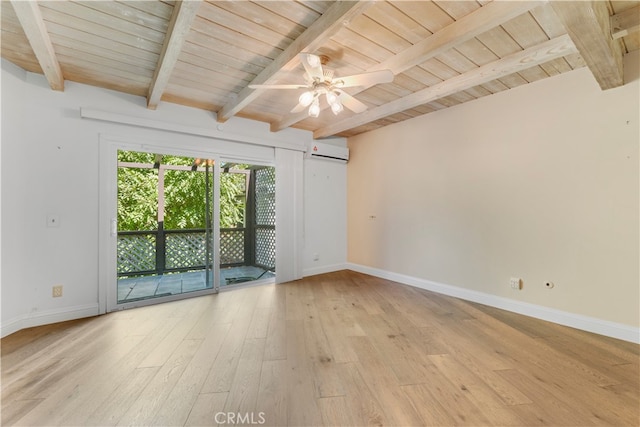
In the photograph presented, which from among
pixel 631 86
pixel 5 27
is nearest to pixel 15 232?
pixel 5 27

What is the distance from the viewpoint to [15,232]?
248 centimetres

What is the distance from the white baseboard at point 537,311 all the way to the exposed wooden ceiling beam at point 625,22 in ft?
7.70

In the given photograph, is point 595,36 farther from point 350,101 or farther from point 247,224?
point 247,224

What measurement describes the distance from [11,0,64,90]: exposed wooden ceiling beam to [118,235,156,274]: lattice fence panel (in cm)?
193

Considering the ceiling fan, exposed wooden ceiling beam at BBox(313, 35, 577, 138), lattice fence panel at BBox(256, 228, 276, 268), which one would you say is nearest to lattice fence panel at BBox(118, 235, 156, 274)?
lattice fence panel at BBox(256, 228, 276, 268)

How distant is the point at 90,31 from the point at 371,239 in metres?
4.13

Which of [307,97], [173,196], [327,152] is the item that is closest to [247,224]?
[173,196]

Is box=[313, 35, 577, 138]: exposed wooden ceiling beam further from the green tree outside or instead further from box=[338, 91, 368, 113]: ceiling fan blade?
the green tree outside

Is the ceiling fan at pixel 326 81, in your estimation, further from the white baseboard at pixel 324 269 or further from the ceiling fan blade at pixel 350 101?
the white baseboard at pixel 324 269

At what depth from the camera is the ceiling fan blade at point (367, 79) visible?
205 cm

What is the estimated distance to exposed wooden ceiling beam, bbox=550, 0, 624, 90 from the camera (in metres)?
1.54

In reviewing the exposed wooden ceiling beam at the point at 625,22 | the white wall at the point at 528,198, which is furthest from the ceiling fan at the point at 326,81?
the white wall at the point at 528,198

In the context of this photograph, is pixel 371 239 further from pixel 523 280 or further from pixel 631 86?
pixel 631 86

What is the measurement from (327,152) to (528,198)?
9.55 feet
